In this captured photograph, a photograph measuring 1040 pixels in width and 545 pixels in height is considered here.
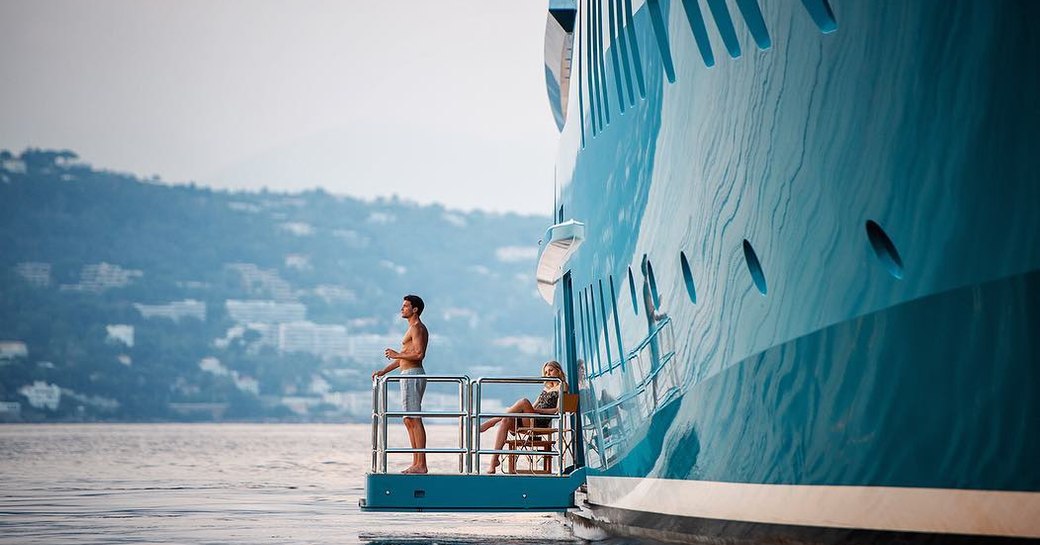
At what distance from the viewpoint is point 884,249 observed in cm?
862

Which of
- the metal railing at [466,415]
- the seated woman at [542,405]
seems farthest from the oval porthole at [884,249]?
the seated woman at [542,405]

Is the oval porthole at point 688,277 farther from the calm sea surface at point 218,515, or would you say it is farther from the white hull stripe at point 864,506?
the calm sea surface at point 218,515

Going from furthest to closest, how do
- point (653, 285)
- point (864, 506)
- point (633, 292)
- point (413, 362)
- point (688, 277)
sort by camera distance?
point (413, 362)
point (633, 292)
point (653, 285)
point (688, 277)
point (864, 506)

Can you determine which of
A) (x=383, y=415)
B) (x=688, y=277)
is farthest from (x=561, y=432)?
(x=688, y=277)

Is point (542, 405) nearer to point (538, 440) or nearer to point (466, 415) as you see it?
point (538, 440)

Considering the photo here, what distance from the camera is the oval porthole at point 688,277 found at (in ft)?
36.3

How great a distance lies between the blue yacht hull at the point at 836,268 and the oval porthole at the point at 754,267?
2 centimetres

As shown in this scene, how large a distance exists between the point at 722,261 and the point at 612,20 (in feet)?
13.3

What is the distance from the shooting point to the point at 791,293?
954cm

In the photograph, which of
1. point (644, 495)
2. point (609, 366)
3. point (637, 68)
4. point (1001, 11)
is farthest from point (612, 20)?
point (1001, 11)

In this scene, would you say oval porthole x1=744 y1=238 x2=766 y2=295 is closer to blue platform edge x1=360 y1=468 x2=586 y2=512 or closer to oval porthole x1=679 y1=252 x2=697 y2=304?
oval porthole x1=679 y1=252 x2=697 y2=304

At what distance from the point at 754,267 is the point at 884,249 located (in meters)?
1.57

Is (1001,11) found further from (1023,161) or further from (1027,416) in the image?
(1027,416)

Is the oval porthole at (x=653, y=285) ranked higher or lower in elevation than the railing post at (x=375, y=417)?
higher
